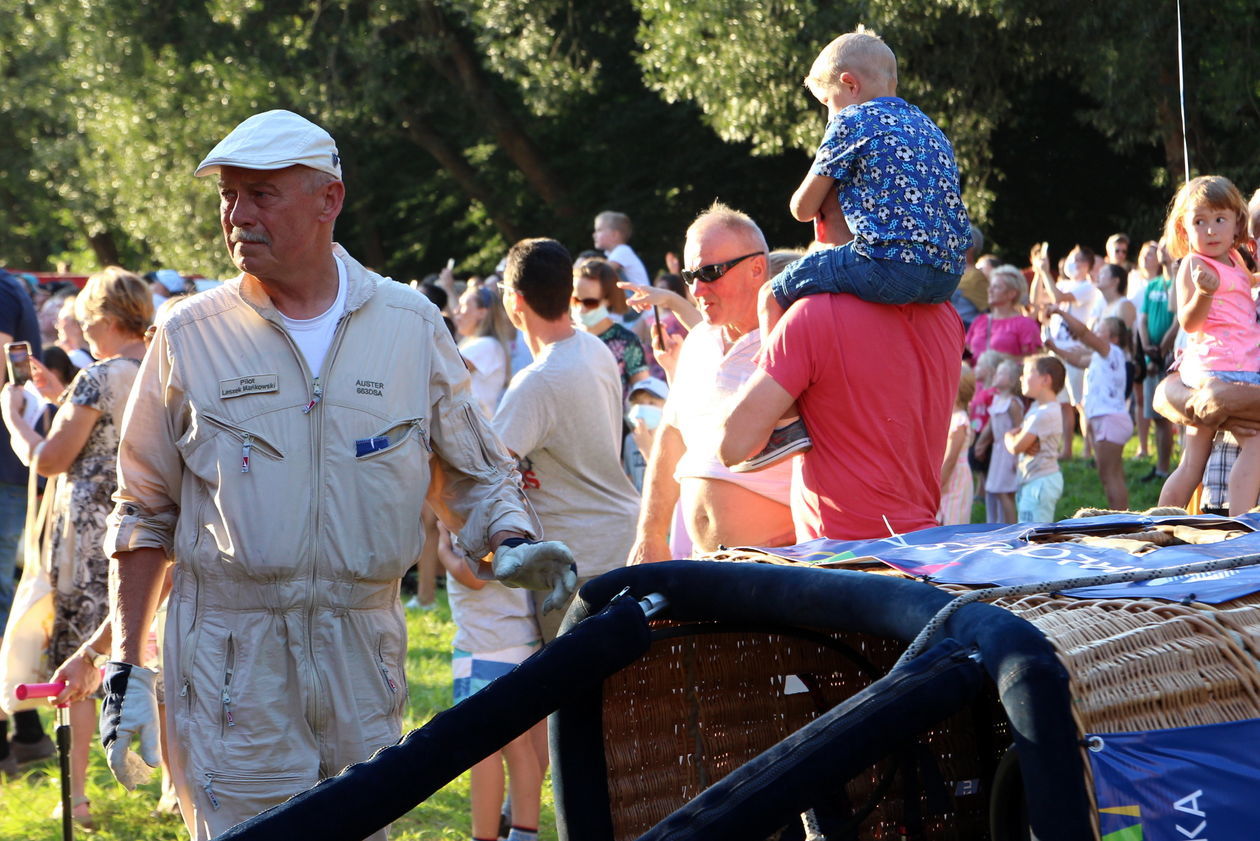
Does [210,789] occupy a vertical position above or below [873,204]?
below

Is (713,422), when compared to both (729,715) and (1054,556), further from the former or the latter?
(1054,556)

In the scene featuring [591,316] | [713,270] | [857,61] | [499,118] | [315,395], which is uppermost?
[499,118]

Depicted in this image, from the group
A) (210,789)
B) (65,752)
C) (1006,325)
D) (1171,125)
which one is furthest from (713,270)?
(1171,125)

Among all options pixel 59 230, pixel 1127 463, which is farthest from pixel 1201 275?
pixel 59 230

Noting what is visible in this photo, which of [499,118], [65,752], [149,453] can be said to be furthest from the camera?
[499,118]

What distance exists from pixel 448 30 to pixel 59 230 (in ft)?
50.3

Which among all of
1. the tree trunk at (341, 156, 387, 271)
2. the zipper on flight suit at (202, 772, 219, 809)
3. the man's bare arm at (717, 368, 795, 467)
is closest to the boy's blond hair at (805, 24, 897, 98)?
the man's bare arm at (717, 368, 795, 467)

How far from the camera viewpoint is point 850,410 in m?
3.80

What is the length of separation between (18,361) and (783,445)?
4008 millimetres

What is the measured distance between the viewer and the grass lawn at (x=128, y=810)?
6.10m

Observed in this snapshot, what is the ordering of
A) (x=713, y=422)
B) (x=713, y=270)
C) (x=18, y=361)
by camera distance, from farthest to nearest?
(x=18, y=361)
(x=713, y=270)
(x=713, y=422)

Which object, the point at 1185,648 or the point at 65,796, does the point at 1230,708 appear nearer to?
the point at 1185,648

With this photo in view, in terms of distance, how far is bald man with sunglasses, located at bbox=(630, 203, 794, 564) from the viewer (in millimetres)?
4484

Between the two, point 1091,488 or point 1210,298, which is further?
point 1091,488
